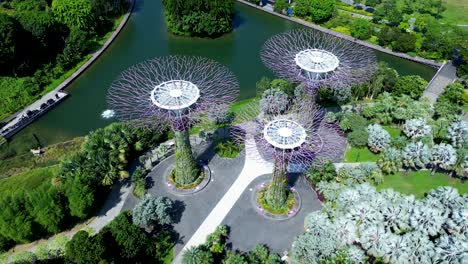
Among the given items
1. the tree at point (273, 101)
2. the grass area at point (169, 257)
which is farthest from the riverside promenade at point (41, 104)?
the tree at point (273, 101)

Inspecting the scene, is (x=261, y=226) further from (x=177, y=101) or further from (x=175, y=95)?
(x=175, y=95)

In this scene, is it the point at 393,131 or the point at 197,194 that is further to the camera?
the point at 393,131

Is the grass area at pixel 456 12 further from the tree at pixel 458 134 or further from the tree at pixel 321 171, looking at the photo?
the tree at pixel 321 171

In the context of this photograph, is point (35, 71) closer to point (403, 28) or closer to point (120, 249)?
point (120, 249)

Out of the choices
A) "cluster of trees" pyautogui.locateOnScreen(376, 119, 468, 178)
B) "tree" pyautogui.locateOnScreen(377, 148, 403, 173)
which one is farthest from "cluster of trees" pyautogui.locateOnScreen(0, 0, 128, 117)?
"cluster of trees" pyautogui.locateOnScreen(376, 119, 468, 178)

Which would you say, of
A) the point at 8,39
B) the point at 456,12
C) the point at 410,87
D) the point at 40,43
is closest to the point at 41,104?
the point at 8,39

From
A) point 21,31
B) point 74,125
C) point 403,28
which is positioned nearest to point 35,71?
point 21,31

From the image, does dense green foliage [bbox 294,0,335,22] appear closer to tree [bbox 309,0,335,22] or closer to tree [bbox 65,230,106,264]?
tree [bbox 309,0,335,22]

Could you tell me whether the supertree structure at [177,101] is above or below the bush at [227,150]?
above
